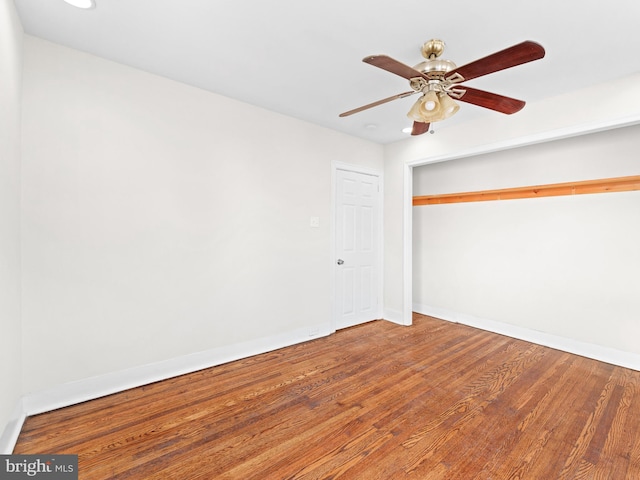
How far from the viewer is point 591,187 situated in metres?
3.16

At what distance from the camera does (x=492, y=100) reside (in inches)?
81.7

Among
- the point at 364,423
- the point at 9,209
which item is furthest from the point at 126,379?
the point at 364,423

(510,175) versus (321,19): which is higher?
(321,19)

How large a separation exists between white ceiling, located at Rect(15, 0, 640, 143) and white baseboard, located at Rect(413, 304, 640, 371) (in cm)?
262

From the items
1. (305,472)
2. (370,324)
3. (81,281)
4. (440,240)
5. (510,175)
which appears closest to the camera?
→ (305,472)

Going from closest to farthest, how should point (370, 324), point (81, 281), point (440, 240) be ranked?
point (81, 281), point (370, 324), point (440, 240)

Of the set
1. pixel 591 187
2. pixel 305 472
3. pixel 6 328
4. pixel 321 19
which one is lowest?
pixel 305 472

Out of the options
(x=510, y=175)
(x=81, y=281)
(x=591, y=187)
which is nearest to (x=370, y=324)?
(x=510, y=175)

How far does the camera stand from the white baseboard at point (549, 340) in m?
2.95

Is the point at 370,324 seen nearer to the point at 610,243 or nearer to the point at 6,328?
the point at 610,243

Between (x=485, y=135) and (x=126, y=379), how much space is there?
14.1 ft

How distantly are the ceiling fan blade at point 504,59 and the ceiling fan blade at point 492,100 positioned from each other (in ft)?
0.81

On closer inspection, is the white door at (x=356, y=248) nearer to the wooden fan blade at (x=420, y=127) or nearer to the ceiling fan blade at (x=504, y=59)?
the wooden fan blade at (x=420, y=127)

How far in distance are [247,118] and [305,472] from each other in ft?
9.86
